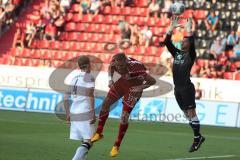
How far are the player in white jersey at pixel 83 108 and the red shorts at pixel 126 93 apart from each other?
10.4ft

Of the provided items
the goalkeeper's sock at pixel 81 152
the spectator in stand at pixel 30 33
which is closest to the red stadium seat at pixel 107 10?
the spectator in stand at pixel 30 33

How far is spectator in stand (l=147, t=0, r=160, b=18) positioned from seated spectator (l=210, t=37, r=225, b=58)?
4193 mm

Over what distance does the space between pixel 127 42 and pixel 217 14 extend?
399 centimetres

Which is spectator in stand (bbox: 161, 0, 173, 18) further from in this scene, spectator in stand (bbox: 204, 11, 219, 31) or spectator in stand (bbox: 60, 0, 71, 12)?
spectator in stand (bbox: 60, 0, 71, 12)

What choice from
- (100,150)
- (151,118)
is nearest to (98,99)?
(151,118)

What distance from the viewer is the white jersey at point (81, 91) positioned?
40.2 ft

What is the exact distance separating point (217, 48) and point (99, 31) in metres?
6.61

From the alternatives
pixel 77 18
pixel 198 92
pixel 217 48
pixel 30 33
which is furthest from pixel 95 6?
pixel 198 92

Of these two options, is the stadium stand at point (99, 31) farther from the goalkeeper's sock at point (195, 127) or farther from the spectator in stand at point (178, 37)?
the goalkeeper's sock at point (195, 127)

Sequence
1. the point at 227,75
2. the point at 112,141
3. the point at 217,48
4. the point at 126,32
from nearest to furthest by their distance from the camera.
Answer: the point at 112,141 → the point at 227,75 → the point at 217,48 → the point at 126,32

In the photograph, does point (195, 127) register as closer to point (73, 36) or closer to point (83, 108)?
point (83, 108)

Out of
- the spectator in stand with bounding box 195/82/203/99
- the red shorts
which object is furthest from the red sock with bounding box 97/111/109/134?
the spectator in stand with bounding box 195/82/203/99

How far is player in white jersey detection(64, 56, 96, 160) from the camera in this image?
12.2 metres

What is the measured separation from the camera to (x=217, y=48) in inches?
1212
